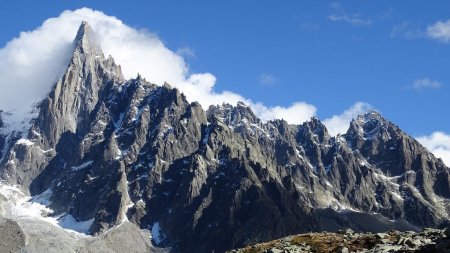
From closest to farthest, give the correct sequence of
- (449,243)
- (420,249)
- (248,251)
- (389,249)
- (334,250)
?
(449,243), (420,249), (389,249), (334,250), (248,251)

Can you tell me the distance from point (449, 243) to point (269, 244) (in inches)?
1507

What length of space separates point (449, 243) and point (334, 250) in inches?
955

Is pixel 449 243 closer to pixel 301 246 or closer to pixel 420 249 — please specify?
pixel 420 249

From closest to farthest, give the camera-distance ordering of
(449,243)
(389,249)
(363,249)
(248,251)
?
(449,243), (389,249), (363,249), (248,251)

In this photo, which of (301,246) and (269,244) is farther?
(269,244)

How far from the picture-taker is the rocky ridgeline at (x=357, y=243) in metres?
59.3

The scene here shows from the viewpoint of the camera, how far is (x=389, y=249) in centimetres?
5912

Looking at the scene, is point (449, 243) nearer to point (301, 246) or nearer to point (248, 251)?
point (301, 246)

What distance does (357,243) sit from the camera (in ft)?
232

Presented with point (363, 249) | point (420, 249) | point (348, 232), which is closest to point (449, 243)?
point (420, 249)

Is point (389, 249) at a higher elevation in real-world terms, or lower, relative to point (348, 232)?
lower

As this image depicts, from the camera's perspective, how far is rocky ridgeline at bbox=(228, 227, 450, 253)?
2335 inches

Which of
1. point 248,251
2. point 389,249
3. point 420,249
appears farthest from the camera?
point 248,251

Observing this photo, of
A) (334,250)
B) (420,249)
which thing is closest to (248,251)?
(334,250)
